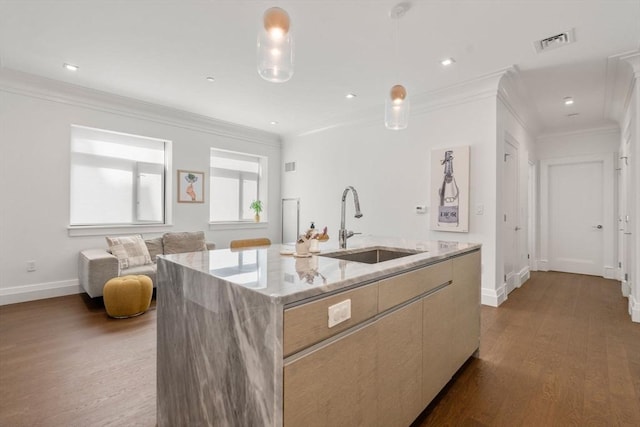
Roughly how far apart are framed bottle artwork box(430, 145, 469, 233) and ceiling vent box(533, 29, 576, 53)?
1.27m

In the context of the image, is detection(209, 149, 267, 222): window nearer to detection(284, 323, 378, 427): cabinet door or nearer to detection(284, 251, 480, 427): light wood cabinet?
detection(284, 251, 480, 427): light wood cabinet

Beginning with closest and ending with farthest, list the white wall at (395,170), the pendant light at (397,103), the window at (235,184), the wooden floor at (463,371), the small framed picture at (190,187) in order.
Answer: the wooden floor at (463,371)
the pendant light at (397,103)
the white wall at (395,170)
the small framed picture at (190,187)
the window at (235,184)

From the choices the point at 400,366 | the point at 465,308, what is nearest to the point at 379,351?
the point at 400,366

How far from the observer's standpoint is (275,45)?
1.74 m

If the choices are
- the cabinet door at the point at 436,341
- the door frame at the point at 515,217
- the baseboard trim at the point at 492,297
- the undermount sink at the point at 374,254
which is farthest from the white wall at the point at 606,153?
the undermount sink at the point at 374,254

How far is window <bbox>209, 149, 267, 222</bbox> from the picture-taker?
6.05 meters

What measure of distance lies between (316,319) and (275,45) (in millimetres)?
1496

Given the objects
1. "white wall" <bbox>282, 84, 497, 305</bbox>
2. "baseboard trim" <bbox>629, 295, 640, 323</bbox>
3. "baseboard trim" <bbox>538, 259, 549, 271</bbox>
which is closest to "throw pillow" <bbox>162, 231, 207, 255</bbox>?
"white wall" <bbox>282, 84, 497, 305</bbox>

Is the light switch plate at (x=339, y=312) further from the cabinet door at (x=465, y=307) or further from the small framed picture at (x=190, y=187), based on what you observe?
the small framed picture at (x=190, y=187)

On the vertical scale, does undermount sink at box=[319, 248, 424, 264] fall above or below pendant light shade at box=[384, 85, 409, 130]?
below

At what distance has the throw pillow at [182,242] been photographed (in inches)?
190

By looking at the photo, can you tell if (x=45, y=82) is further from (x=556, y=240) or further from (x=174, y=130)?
(x=556, y=240)

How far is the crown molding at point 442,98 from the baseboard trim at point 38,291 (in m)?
4.75

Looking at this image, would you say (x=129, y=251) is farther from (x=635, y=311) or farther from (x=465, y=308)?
(x=635, y=311)
